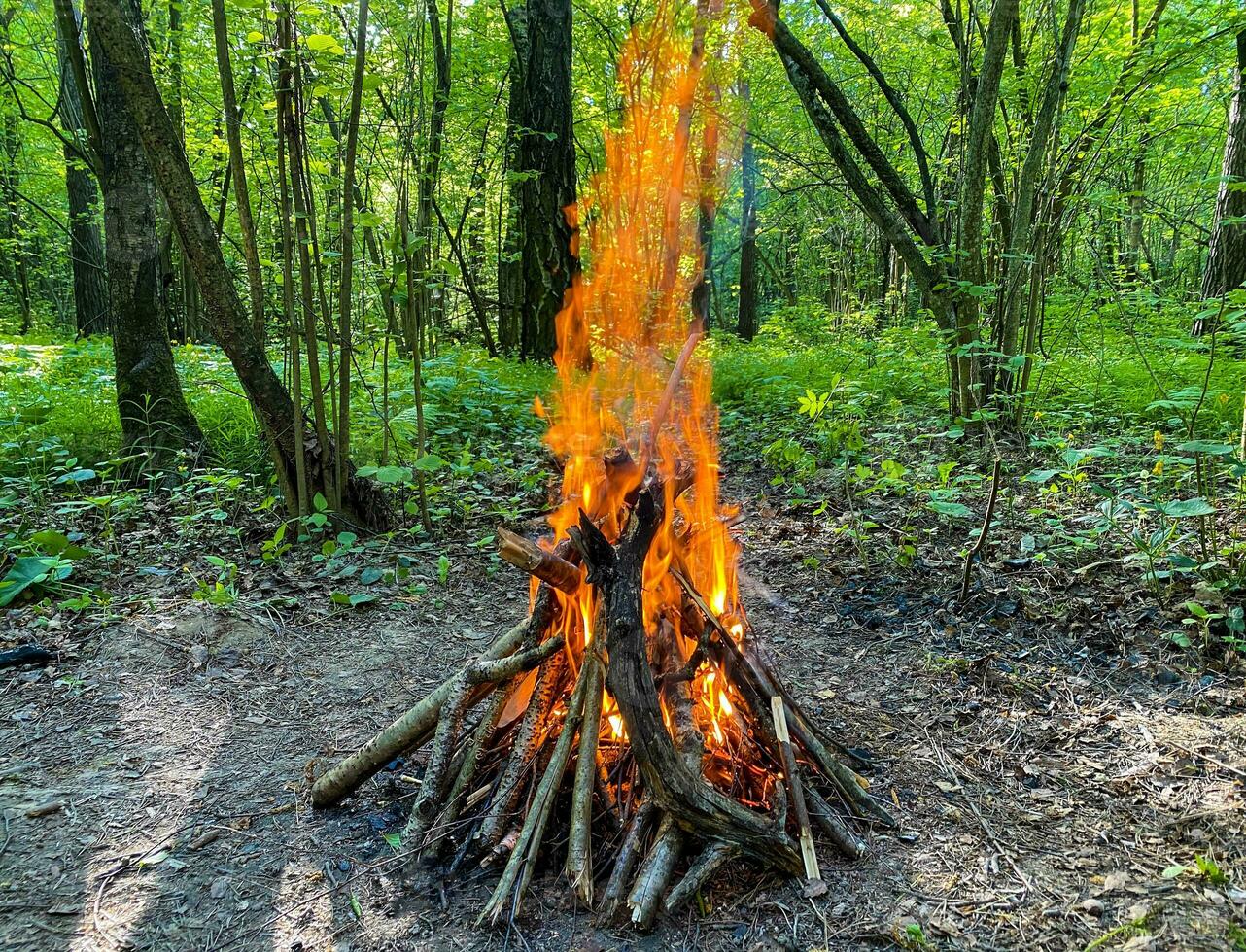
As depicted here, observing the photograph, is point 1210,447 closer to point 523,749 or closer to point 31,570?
point 523,749

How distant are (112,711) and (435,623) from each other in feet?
4.76

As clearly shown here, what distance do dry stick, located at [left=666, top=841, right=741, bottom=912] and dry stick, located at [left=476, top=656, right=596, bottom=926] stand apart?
42cm

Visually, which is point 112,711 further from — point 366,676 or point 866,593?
point 866,593

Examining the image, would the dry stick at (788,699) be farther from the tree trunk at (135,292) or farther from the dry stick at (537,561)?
the tree trunk at (135,292)

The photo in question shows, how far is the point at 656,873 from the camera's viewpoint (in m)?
1.88

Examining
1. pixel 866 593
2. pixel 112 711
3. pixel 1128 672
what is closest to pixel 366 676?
pixel 112 711

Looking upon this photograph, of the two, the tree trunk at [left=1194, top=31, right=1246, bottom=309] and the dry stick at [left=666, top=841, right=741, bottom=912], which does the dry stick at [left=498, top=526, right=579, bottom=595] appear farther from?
the tree trunk at [left=1194, top=31, right=1246, bottom=309]

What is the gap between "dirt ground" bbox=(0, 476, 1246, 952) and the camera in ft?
6.05

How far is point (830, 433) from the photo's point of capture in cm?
524

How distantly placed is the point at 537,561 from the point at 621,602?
0.99 feet

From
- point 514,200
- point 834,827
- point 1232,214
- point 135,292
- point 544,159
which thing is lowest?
point 834,827

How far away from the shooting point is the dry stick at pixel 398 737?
230cm

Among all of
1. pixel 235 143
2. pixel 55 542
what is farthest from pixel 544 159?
pixel 55 542

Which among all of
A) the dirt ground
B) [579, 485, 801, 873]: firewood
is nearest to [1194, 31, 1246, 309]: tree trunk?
the dirt ground
